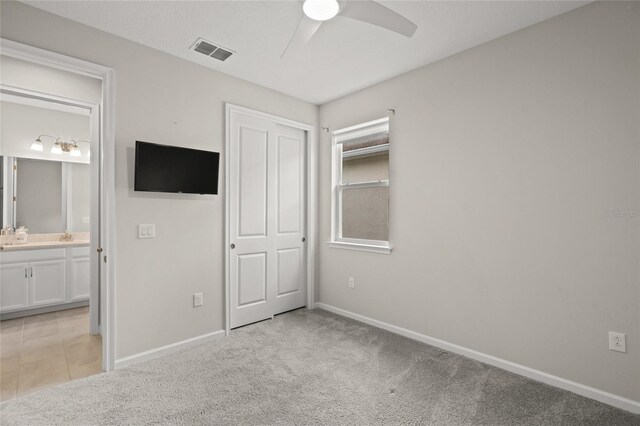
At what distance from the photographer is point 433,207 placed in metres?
2.94

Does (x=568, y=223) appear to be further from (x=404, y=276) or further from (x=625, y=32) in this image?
(x=404, y=276)

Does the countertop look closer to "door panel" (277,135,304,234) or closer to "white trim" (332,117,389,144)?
"door panel" (277,135,304,234)

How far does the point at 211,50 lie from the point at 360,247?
247cm

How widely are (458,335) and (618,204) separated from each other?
1.55 meters

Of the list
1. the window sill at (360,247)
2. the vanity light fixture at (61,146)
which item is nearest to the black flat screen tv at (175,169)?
the window sill at (360,247)

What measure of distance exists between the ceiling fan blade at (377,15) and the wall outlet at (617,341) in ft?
7.69

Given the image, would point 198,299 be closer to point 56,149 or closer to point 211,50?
point 211,50

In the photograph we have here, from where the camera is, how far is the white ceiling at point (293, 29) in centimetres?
212

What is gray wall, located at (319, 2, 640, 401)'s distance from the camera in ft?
6.57

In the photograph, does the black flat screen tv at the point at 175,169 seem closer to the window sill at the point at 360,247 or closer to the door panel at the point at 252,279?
the door panel at the point at 252,279

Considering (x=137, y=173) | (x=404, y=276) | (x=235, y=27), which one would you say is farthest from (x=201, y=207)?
(x=404, y=276)

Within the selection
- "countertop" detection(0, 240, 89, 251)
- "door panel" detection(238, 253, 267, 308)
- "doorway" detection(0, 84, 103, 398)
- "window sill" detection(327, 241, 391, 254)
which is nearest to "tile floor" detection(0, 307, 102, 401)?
"doorway" detection(0, 84, 103, 398)

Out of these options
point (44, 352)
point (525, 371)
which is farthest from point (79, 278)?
point (525, 371)

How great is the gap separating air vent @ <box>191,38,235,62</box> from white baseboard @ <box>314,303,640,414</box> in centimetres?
305
